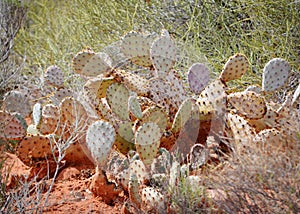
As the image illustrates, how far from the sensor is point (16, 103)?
4211 mm

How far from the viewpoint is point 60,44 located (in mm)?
6539

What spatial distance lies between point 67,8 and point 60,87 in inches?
119

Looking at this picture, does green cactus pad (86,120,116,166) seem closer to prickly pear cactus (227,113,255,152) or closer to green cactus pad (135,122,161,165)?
green cactus pad (135,122,161,165)

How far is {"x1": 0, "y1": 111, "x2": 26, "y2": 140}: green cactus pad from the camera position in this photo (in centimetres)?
377

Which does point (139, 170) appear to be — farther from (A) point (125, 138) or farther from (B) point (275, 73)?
(B) point (275, 73)

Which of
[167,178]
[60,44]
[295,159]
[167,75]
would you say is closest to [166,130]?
[167,75]

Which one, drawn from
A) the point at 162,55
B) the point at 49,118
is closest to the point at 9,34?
the point at 49,118

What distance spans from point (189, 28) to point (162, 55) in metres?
0.95

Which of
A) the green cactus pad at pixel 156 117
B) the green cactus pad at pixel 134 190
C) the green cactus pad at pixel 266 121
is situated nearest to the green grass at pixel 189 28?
the green cactus pad at pixel 266 121

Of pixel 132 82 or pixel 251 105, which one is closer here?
pixel 251 105

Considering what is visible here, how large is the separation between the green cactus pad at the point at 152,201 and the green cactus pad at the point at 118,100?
31.1 inches

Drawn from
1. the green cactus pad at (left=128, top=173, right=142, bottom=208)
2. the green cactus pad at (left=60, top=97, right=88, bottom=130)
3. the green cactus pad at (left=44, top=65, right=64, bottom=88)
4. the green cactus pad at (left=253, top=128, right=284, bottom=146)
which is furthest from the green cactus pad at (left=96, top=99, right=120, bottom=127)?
the green cactus pad at (left=253, top=128, right=284, bottom=146)

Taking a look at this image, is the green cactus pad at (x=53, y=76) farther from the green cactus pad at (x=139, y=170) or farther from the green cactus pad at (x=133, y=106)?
the green cactus pad at (x=139, y=170)

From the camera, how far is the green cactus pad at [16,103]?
416 cm
